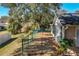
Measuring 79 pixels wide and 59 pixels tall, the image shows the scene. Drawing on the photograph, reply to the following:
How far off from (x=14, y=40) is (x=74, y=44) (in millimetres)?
1143

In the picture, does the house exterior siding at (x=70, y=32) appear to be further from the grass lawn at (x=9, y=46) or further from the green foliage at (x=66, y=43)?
the grass lawn at (x=9, y=46)

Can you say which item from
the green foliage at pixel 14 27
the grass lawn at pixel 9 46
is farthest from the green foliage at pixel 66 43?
the green foliage at pixel 14 27

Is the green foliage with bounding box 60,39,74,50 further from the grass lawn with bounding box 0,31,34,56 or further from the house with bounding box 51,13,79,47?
the grass lawn with bounding box 0,31,34,56

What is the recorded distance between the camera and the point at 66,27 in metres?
5.55

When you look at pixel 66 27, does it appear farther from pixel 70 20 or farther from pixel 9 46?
pixel 9 46

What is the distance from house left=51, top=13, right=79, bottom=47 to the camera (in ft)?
18.2

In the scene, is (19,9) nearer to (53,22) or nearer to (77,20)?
(53,22)

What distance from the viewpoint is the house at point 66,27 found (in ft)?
18.2

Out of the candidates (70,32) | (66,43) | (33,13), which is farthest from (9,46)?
(70,32)

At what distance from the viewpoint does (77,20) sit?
557 centimetres

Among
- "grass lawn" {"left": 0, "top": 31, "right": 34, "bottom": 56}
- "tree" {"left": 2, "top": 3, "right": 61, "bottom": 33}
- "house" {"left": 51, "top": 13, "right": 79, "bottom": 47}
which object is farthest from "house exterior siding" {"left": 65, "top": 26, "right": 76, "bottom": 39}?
"grass lawn" {"left": 0, "top": 31, "right": 34, "bottom": 56}

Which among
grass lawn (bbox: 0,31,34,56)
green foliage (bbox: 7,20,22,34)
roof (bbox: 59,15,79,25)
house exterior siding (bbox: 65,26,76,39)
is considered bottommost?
grass lawn (bbox: 0,31,34,56)

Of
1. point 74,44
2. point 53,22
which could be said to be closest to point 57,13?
point 53,22

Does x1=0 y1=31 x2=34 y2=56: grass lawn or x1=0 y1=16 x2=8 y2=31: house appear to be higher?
x1=0 y1=16 x2=8 y2=31: house
